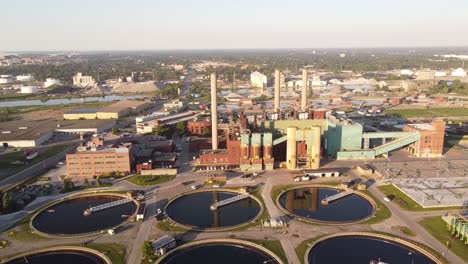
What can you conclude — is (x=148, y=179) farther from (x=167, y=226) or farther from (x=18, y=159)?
(x=18, y=159)

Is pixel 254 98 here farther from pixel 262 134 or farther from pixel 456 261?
pixel 456 261

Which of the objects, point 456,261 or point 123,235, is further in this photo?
point 123,235

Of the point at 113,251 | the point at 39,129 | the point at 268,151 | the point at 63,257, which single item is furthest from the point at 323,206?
the point at 39,129

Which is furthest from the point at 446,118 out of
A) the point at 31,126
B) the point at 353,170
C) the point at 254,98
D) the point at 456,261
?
the point at 31,126

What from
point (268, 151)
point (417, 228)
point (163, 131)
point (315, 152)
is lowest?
point (417, 228)

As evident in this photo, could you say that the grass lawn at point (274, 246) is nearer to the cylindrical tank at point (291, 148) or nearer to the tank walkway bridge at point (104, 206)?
the tank walkway bridge at point (104, 206)

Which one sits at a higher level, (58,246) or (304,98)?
(304,98)
